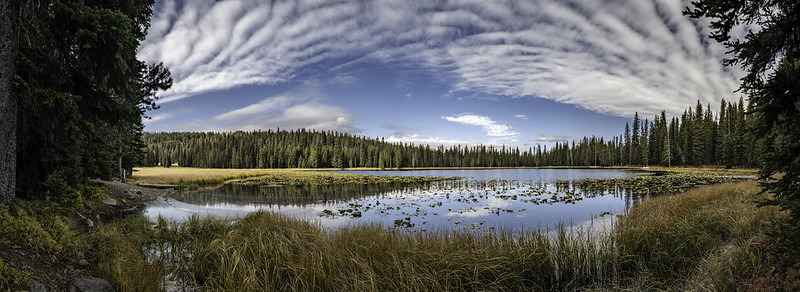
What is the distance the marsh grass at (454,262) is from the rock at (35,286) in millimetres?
887

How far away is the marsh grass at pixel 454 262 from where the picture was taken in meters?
5.57

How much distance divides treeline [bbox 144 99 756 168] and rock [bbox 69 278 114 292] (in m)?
83.0

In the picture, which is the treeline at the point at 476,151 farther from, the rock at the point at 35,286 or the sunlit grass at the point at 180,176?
the rock at the point at 35,286

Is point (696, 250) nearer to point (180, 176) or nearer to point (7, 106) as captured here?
point (7, 106)

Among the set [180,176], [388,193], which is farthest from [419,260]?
[180,176]

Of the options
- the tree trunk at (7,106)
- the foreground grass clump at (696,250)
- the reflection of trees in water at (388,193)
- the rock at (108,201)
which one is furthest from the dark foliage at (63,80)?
the reflection of trees in water at (388,193)

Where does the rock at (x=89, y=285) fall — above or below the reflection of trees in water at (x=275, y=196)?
above

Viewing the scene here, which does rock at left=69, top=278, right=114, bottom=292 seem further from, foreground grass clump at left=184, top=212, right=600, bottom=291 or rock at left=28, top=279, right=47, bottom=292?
foreground grass clump at left=184, top=212, right=600, bottom=291

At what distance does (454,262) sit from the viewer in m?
6.04

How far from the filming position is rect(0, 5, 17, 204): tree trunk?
6.84 meters

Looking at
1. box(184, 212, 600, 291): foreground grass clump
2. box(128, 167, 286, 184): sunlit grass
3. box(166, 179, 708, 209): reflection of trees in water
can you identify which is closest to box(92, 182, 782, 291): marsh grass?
box(184, 212, 600, 291): foreground grass clump

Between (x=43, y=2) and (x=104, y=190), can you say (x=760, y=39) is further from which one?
(x=104, y=190)

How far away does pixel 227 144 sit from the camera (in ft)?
439

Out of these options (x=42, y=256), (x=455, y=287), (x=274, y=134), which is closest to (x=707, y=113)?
(x=455, y=287)
